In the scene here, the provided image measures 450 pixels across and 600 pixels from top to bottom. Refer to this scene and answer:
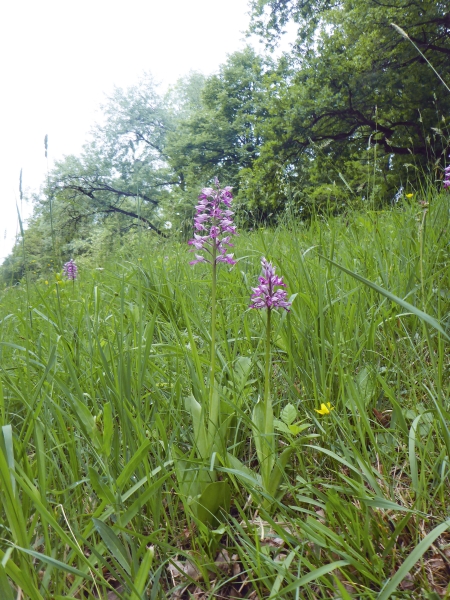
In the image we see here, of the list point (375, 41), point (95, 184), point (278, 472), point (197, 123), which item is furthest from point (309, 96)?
point (95, 184)

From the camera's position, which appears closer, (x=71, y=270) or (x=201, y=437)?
(x=201, y=437)

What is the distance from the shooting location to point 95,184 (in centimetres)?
2489

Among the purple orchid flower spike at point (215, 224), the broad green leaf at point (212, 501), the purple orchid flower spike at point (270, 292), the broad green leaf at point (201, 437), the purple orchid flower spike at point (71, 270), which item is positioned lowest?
the broad green leaf at point (212, 501)

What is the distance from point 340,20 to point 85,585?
1517 centimetres

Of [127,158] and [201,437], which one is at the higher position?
[127,158]

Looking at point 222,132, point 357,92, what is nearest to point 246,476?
point 357,92

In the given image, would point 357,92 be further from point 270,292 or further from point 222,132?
point 270,292

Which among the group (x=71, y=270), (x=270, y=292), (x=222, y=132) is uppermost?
(x=222, y=132)

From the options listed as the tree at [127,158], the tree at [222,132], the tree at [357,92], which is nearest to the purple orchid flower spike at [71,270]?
the tree at [357,92]

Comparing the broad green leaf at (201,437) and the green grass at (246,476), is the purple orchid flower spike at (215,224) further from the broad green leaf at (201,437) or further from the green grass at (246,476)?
the broad green leaf at (201,437)

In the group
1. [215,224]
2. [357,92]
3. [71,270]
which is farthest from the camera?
[357,92]

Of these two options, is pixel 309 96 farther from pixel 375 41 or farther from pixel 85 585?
pixel 85 585

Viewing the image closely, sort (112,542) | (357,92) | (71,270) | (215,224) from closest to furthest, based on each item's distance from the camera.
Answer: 1. (112,542)
2. (215,224)
3. (71,270)
4. (357,92)

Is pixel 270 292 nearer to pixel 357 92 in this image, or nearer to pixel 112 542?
pixel 112 542
